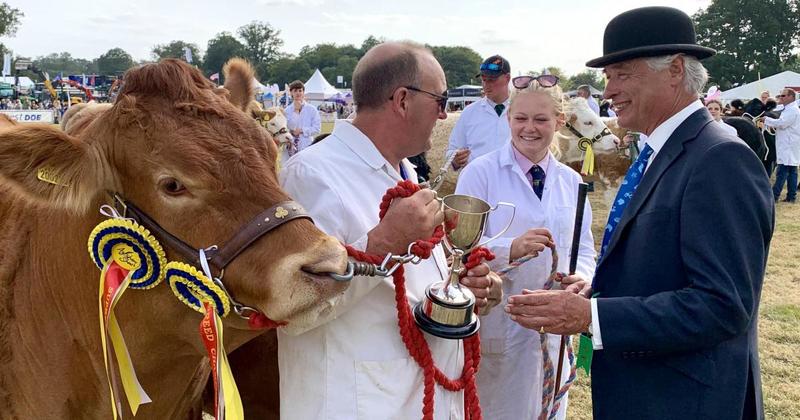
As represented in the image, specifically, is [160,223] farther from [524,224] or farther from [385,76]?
[524,224]

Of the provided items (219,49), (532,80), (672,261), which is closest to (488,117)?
(532,80)

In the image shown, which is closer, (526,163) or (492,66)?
(526,163)

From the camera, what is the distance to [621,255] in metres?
2.13

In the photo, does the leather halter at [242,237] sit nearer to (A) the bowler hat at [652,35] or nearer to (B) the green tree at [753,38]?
(A) the bowler hat at [652,35]

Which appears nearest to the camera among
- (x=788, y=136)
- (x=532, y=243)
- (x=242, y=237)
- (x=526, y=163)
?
(x=242, y=237)

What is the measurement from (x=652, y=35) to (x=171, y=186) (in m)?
1.82

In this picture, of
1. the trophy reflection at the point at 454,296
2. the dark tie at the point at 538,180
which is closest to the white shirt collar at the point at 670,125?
the trophy reflection at the point at 454,296

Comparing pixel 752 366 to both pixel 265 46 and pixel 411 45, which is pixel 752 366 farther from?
pixel 265 46

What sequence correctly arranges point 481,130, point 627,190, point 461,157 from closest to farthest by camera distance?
point 627,190 → point 461,157 → point 481,130

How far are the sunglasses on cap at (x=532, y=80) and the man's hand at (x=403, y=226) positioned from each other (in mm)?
1823

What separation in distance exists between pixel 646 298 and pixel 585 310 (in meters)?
0.21

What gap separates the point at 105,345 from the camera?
1859 mm

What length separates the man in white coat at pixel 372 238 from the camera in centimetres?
180

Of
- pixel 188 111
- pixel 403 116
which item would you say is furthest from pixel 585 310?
pixel 188 111
